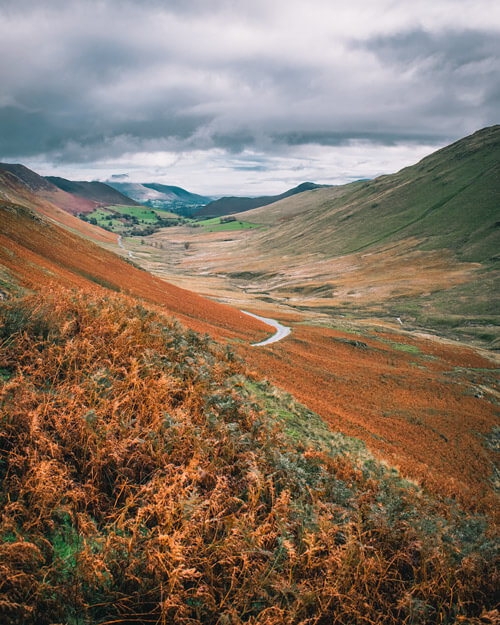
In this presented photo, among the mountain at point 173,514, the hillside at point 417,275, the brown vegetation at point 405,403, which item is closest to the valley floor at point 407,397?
the brown vegetation at point 405,403

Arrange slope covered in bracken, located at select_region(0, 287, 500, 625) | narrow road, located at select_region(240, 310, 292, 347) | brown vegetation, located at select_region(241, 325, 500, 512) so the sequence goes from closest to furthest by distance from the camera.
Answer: slope covered in bracken, located at select_region(0, 287, 500, 625) < brown vegetation, located at select_region(241, 325, 500, 512) < narrow road, located at select_region(240, 310, 292, 347)

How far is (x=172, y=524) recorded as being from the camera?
4.65m

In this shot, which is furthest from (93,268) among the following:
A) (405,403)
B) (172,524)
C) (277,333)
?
(172,524)

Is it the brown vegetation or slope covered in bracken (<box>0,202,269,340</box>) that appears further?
slope covered in bracken (<box>0,202,269,340</box>)

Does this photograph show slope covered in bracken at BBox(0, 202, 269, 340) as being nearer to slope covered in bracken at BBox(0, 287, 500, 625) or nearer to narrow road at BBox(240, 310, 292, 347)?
narrow road at BBox(240, 310, 292, 347)

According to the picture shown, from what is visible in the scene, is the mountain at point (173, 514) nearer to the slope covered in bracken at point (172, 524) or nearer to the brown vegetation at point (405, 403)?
the slope covered in bracken at point (172, 524)

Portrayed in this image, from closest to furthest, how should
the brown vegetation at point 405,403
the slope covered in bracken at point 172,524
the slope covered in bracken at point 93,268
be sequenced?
1. the slope covered in bracken at point 172,524
2. the brown vegetation at point 405,403
3. the slope covered in bracken at point 93,268

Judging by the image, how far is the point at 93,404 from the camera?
22.0ft

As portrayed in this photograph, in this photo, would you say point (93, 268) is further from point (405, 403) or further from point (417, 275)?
point (417, 275)

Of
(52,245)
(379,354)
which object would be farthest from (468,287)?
(52,245)

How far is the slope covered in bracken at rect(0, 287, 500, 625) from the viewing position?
3941mm

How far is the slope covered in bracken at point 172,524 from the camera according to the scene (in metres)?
3.94

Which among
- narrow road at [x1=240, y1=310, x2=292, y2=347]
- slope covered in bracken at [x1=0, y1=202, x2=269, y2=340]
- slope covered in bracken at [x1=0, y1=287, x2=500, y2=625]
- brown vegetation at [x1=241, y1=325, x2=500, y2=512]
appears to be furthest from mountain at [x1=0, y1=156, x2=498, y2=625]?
narrow road at [x1=240, y1=310, x2=292, y2=347]

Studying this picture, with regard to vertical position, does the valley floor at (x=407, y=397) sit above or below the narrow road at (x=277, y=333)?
below
